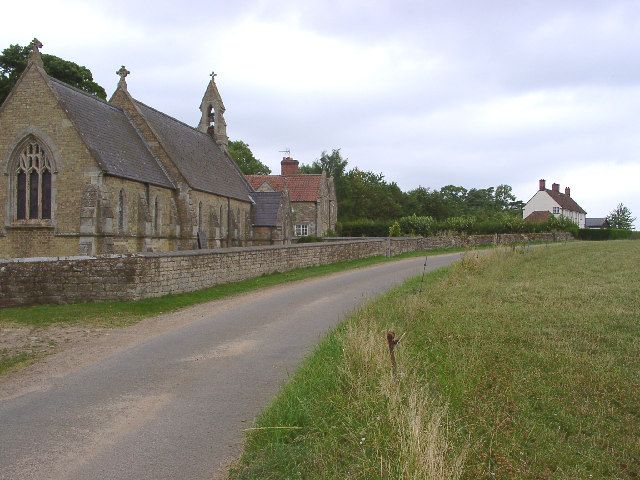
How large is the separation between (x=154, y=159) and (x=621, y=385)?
27.9 metres

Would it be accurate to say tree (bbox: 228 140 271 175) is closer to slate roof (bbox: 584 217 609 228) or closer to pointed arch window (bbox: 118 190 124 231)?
pointed arch window (bbox: 118 190 124 231)

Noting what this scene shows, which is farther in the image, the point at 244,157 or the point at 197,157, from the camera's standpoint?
the point at 244,157

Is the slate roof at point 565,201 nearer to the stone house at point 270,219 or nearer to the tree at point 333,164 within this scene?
the tree at point 333,164

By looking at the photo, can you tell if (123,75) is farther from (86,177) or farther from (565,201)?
(565,201)

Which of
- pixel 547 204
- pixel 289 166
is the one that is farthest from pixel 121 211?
pixel 547 204

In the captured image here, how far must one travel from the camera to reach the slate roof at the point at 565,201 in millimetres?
99375

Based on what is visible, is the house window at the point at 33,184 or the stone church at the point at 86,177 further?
the house window at the point at 33,184

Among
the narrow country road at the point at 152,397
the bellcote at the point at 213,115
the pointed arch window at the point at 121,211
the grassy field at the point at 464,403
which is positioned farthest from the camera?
the bellcote at the point at 213,115

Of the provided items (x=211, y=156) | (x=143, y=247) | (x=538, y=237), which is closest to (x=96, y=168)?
(x=143, y=247)

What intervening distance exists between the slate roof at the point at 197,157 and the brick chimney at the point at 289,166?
22470mm

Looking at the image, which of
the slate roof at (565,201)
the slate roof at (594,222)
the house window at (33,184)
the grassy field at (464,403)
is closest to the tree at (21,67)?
the house window at (33,184)

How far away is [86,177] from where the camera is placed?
25.2 meters

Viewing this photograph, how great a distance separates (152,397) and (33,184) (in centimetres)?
2166

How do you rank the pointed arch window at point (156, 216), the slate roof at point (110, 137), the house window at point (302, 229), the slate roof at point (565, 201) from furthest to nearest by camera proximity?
the slate roof at point (565, 201) < the house window at point (302, 229) < the pointed arch window at point (156, 216) < the slate roof at point (110, 137)
